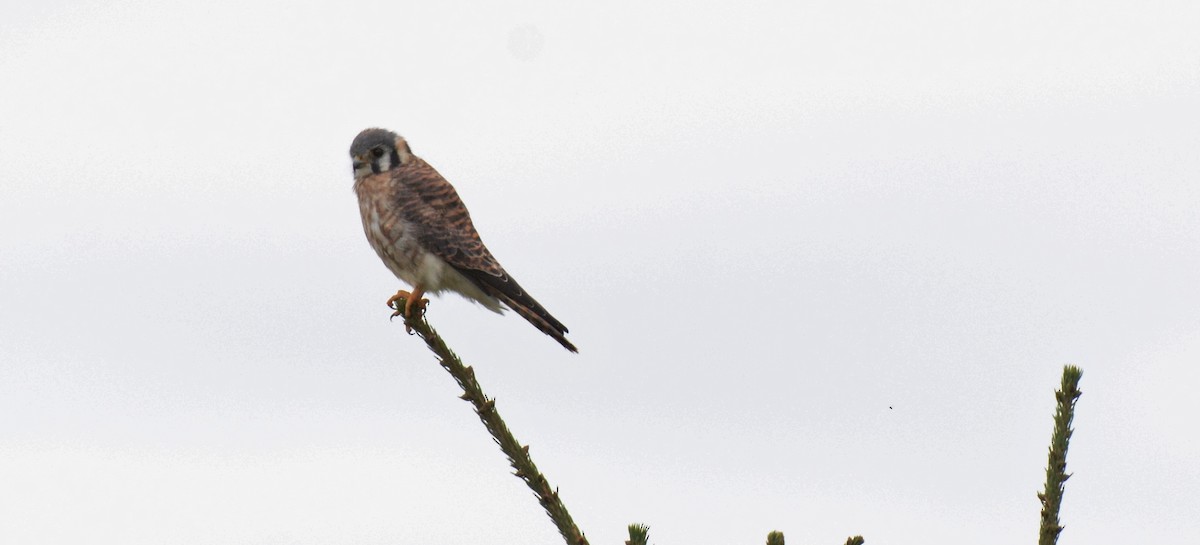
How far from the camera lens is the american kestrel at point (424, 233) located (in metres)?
9.34

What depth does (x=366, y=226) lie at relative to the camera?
33.1 ft

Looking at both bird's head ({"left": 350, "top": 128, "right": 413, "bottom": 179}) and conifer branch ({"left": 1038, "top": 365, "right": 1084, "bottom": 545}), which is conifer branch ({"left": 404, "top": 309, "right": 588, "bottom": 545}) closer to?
conifer branch ({"left": 1038, "top": 365, "right": 1084, "bottom": 545})

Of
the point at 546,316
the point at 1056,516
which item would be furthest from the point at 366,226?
the point at 1056,516

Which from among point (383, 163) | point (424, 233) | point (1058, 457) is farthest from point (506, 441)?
point (383, 163)

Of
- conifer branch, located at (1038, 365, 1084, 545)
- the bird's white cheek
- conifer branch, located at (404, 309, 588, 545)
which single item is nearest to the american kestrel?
the bird's white cheek

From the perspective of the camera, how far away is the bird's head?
1038cm

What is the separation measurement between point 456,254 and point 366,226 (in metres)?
1.03

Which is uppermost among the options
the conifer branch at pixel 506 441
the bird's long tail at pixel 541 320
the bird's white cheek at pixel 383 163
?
the bird's white cheek at pixel 383 163

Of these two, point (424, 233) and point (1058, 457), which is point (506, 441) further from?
point (424, 233)

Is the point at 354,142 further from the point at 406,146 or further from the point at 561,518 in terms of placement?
the point at 561,518

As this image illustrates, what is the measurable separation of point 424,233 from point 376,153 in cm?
122

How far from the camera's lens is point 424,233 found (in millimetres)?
9500

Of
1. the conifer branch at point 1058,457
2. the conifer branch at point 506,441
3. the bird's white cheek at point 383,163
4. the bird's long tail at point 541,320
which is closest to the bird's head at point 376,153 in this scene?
the bird's white cheek at point 383,163

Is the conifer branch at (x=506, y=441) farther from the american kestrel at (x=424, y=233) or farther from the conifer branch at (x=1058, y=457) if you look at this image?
the american kestrel at (x=424, y=233)
